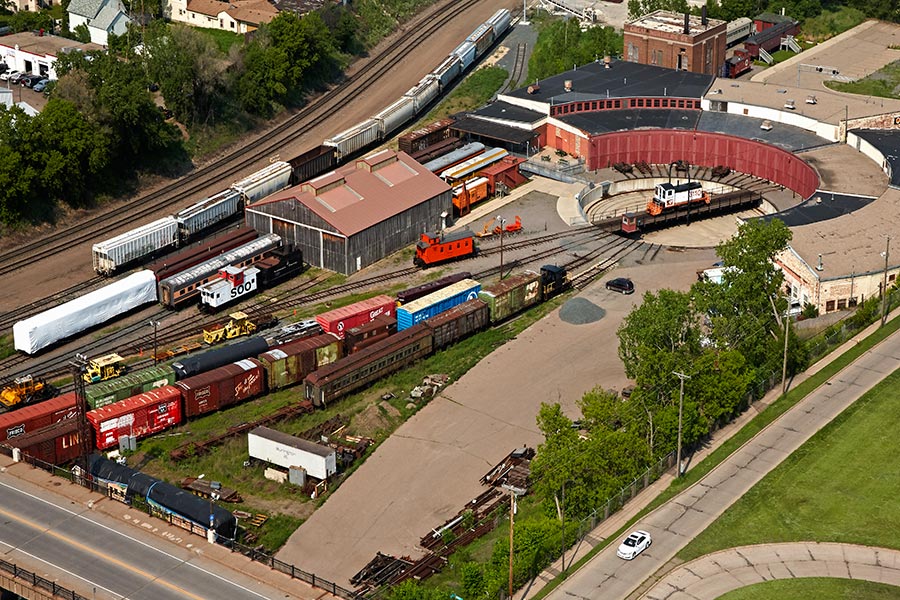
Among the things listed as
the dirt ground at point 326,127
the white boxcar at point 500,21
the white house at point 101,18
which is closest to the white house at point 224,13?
the white house at point 101,18

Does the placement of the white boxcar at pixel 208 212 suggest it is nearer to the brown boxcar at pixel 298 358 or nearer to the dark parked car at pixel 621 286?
the brown boxcar at pixel 298 358

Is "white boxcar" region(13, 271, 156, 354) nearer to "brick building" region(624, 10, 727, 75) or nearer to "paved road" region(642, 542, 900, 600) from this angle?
"paved road" region(642, 542, 900, 600)

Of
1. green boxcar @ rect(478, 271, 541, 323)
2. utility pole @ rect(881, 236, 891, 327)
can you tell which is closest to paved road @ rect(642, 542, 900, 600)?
utility pole @ rect(881, 236, 891, 327)

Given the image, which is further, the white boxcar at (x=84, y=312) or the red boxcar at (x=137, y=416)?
the white boxcar at (x=84, y=312)

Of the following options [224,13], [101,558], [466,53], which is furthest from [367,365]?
[224,13]

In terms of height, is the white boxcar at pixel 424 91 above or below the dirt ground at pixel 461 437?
above

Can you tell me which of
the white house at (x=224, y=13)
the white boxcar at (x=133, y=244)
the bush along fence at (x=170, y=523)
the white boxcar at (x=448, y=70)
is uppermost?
the white house at (x=224, y=13)
